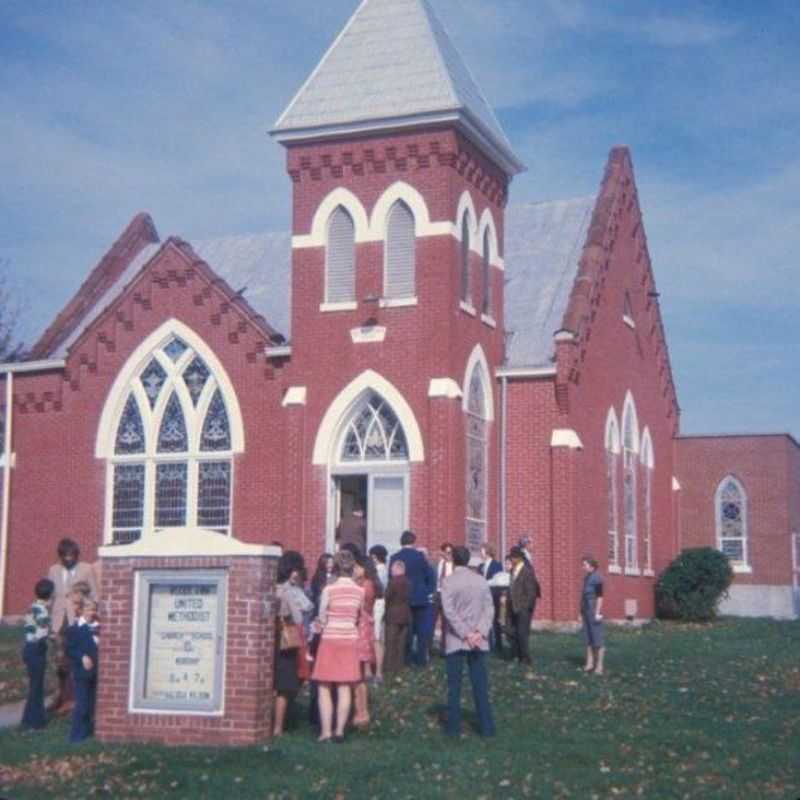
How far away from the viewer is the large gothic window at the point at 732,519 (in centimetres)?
3700

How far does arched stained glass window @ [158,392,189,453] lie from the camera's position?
2647 cm

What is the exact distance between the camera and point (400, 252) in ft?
79.0

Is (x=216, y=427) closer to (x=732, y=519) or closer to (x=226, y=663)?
(x=226, y=663)

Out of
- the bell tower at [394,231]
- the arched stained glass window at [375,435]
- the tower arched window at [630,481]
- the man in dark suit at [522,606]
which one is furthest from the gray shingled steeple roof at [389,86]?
the man in dark suit at [522,606]

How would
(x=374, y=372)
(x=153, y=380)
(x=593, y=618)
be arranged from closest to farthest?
(x=593, y=618)
(x=374, y=372)
(x=153, y=380)

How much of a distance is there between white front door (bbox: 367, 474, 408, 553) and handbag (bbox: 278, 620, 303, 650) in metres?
9.69

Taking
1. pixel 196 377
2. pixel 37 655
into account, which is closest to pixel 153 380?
pixel 196 377

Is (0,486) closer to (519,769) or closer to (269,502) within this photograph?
(269,502)

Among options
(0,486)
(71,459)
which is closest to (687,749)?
(71,459)

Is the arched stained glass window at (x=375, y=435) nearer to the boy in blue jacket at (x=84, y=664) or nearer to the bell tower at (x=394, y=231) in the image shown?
the bell tower at (x=394, y=231)

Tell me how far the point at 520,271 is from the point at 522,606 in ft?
40.2

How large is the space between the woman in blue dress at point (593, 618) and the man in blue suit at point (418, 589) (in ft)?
6.72

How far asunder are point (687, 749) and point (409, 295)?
40.0 feet

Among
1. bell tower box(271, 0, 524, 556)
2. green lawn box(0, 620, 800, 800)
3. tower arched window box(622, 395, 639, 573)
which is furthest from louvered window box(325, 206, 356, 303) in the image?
green lawn box(0, 620, 800, 800)
